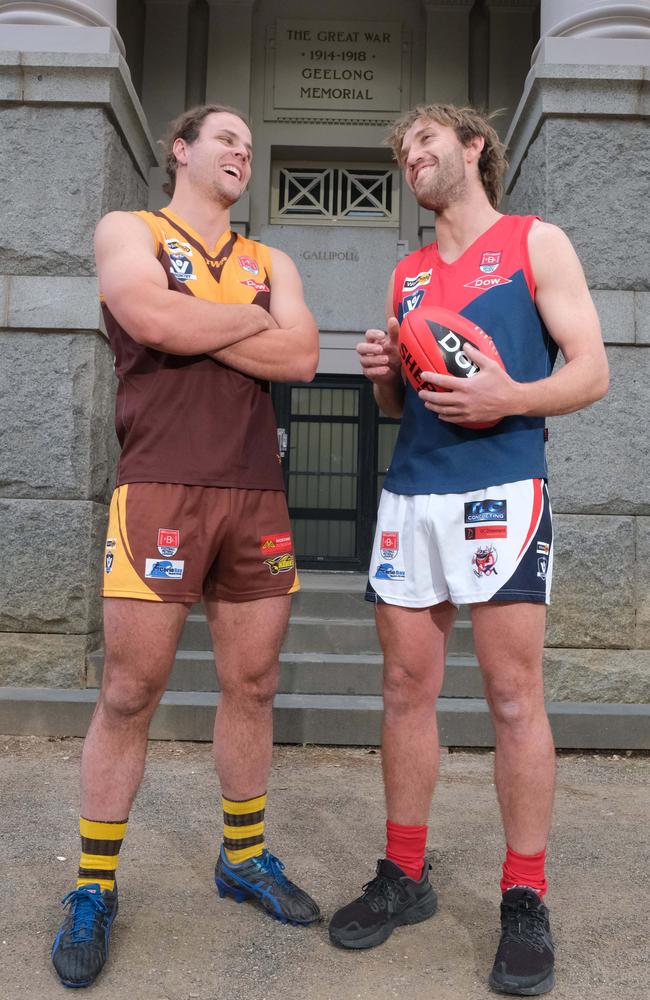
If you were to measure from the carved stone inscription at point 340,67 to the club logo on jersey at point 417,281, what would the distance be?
7.64 metres

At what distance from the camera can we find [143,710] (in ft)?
9.24

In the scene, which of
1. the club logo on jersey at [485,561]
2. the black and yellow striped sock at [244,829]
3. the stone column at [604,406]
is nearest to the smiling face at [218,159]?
the club logo on jersey at [485,561]

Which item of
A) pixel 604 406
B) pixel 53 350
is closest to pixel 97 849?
pixel 53 350

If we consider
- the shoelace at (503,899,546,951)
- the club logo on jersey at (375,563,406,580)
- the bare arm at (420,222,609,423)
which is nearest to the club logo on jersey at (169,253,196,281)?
the bare arm at (420,222,609,423)

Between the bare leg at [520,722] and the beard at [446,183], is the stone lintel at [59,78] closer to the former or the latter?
the beard at [446,183]

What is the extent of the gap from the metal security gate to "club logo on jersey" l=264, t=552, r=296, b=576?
22.6 feet

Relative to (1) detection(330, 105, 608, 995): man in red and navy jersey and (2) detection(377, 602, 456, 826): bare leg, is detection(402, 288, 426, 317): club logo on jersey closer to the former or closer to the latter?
(1) detection(330, 105, 608, 995): man in red and navy jersey

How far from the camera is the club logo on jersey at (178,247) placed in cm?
298

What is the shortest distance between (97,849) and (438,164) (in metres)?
2.38

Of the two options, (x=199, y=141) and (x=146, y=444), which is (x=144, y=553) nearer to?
(x=146, y=444)

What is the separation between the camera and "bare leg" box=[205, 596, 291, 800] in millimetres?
2992

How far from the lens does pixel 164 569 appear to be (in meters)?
2.81

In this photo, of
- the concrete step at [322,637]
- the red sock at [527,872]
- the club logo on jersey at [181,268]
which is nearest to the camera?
the red sock at [527,872]

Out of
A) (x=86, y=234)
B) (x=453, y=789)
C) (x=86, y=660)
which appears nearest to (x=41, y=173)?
(x=86, y=234)
